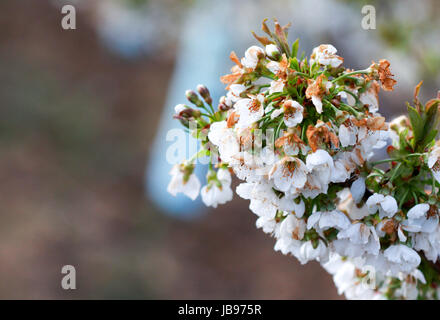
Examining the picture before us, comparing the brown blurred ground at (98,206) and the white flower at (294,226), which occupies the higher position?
the brown blurred ground at (98,206)

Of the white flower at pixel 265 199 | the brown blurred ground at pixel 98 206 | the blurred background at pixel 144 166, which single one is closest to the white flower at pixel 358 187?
the white flower at pixel 265 199

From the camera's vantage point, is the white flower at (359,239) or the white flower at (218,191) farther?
the white flower at (218,191)

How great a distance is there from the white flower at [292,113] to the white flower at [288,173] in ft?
0.17

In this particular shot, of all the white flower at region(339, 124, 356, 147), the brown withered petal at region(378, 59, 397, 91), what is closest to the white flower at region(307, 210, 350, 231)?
the white flower at region(339, 124, 356, 147)

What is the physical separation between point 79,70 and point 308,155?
18.7 ft

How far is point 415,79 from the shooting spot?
2.00 m

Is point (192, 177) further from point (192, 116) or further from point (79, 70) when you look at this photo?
point (79, 70)

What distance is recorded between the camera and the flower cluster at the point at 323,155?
618mm

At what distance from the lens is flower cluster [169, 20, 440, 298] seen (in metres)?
0.62

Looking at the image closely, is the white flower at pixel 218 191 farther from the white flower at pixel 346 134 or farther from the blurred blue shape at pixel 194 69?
the blurred blue shape at pixel 194 69

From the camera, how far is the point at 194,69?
4.05 meters

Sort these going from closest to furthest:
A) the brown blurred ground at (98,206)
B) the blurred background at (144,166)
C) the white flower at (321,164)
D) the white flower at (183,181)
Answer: the white flower at (321,164) → the white flower at (183,181) → the blurred background at (144,166) → the brown blurred ground at (98,206)

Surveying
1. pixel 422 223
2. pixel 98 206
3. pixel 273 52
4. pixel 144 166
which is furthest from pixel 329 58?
pixel 144 166
